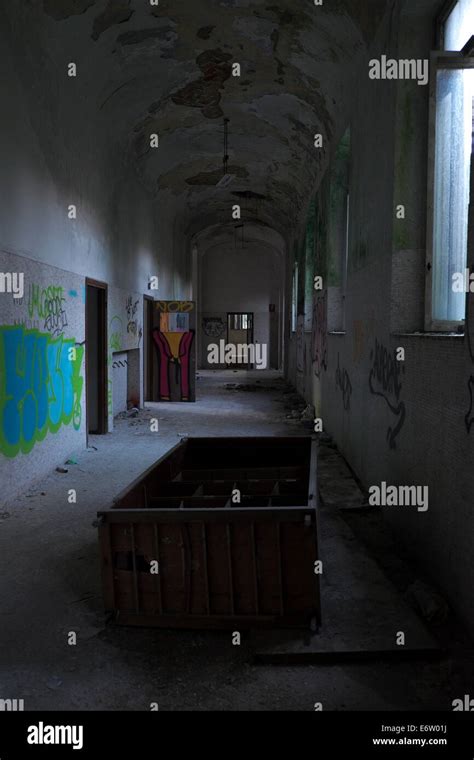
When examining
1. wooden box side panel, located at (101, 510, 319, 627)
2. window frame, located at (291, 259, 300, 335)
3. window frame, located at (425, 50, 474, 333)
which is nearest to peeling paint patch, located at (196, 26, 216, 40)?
window frame, located at (425, 50, 474, 333)

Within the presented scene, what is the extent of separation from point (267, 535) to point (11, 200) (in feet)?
13.6

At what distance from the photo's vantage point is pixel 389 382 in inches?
205

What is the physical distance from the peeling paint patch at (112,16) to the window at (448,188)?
3.74 meters

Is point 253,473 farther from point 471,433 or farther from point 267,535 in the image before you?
point 471,433

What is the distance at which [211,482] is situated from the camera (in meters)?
4.79

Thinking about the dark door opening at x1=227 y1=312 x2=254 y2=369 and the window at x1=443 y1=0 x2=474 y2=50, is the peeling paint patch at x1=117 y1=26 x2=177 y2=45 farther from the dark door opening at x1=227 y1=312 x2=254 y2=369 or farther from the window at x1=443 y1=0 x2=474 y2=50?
the dark door opening at x1=227 y1=312 x2=254 y2=369

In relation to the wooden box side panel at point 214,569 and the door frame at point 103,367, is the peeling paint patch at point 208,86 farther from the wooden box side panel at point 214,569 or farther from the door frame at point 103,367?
the wooden box side panel at point 214,569

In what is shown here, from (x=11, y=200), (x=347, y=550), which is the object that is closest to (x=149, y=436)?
(x=11, y=200)

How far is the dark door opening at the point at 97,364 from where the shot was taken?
9.69 metres

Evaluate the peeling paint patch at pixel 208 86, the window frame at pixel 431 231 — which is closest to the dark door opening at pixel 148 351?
the peeling paint patch at pixel 208 86

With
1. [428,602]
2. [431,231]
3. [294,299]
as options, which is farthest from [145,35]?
[294,299]

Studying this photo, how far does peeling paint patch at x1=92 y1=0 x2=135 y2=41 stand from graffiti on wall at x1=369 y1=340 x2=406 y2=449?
463cm

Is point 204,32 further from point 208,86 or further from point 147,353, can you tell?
point 147,353

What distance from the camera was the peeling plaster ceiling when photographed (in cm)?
653
